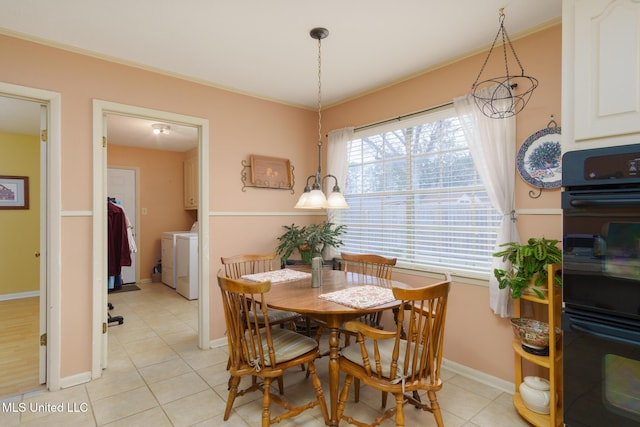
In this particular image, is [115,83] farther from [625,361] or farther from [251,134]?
[625,361]

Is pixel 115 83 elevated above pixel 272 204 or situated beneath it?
elevated above

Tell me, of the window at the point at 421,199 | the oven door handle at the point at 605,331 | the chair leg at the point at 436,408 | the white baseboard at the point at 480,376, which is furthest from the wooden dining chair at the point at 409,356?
the window at the point at 421,199

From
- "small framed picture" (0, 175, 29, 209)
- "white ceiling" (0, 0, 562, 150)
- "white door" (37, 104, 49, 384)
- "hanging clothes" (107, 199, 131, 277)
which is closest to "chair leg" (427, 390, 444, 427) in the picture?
"white ceiling" (0, 0, 562, 150)

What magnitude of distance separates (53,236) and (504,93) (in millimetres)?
3515

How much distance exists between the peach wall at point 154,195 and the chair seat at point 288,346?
4742 millimetres

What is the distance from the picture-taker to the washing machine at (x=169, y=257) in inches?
207

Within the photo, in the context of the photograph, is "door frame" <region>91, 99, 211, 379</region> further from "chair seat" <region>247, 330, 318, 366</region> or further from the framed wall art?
"chair seat" <region>247, 330, 318, 366</region>

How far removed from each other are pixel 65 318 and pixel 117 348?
2.62ft

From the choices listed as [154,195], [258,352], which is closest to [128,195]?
[154,195]

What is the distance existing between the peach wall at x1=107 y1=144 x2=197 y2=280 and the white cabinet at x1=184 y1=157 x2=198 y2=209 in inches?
8.7

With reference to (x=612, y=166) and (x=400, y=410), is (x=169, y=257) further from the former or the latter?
(x=612, y=166)

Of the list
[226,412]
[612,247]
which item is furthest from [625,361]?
[226,412]

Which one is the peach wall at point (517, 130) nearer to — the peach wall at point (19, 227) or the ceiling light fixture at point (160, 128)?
the ceiling light fixture at point (160, 128)

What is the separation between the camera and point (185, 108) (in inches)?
118
